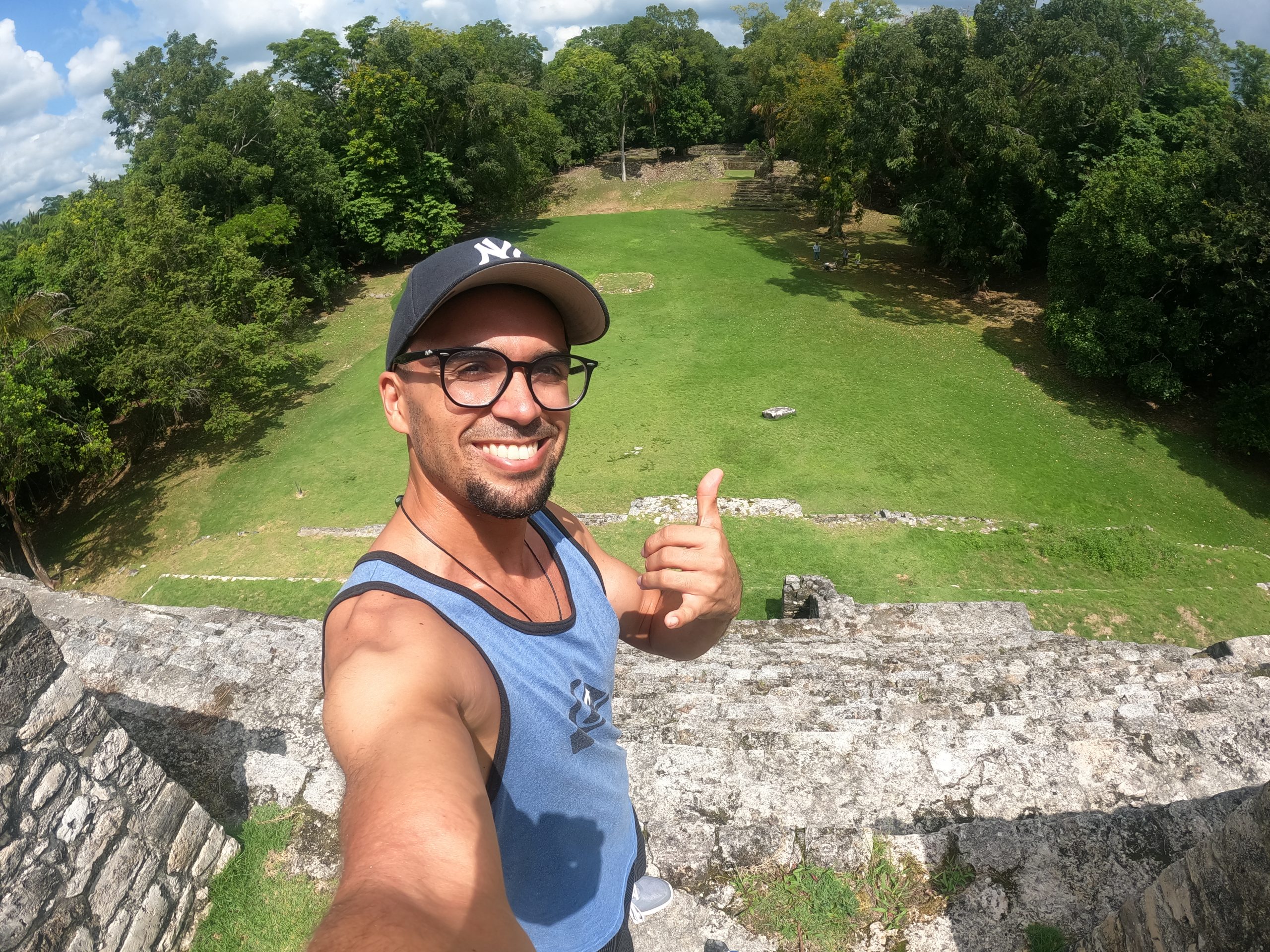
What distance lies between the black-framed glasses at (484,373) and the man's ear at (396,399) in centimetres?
6

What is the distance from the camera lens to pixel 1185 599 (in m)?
9.30

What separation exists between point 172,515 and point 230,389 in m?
3.71

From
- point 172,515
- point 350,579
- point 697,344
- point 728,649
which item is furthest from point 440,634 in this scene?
point 697,344

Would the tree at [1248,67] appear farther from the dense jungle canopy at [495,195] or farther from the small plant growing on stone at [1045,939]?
the small plant growing on stone at [1045,939]

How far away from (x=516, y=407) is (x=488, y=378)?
0.41ft

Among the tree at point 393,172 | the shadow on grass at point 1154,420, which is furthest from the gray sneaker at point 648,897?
the tree at point 393,172

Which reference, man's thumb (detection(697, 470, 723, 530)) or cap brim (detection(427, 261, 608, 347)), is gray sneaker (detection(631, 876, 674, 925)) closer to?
man's thumb (detection(697, 470, 723, 530))

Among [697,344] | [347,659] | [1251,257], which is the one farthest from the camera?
[697,344]

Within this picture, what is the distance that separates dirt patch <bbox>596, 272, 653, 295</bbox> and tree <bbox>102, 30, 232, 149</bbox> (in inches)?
553

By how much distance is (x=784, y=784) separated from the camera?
12.3 ft

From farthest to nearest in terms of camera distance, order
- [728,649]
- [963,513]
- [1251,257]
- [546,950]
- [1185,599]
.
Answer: [1251,257], [963,513], [1185,599], [728,649], [546,950]

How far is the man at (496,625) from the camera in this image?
144cm

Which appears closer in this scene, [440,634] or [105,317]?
[440,634]

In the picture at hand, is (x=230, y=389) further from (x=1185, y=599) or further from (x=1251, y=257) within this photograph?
(x=1251, y=257)
